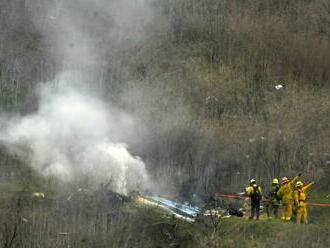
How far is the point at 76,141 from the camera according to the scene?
2566 cm

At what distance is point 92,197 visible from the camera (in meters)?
22.4

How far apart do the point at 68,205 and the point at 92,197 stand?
0.78 meters

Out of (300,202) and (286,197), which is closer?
(300,202)

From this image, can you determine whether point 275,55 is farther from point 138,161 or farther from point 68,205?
point 68,205

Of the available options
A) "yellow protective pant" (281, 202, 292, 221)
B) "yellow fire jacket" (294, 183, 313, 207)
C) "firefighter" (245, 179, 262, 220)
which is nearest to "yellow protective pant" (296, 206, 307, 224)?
"yellow fire jacket" (294, 183, 313, 207)

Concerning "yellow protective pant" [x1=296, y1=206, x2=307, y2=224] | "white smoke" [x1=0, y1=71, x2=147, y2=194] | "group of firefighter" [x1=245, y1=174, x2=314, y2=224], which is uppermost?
"white smoke" [x1=0, y1=71, x2=147, y2=194]

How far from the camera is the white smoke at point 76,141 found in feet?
78.9

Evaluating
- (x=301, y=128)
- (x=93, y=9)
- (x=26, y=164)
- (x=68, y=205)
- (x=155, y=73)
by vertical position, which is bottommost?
(x=68, y=205)

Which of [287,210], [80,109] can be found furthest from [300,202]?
[80,109]

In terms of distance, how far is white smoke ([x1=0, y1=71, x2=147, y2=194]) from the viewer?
947 inches

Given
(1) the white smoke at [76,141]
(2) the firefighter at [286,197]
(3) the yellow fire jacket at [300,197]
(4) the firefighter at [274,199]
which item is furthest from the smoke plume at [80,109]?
(3) the yellow fire jacket at [300,197]

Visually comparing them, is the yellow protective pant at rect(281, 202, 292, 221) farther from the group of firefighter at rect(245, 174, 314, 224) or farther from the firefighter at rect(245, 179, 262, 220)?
the firefighter at rect(245, 179, 262, 220)

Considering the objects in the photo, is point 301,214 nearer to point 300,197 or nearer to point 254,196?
point 300,197

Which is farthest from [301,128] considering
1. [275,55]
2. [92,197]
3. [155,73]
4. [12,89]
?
[12,89]
